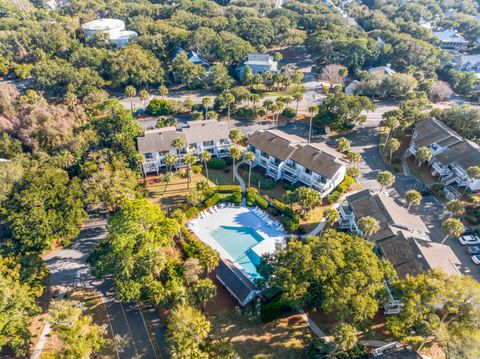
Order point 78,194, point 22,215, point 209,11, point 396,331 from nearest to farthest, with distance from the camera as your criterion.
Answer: point 396,331 → point 22,215 → point 78,194 → point 209,11

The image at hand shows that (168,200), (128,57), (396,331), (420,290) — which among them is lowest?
(168,200)

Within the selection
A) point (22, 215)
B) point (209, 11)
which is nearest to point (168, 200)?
point (22, 215)

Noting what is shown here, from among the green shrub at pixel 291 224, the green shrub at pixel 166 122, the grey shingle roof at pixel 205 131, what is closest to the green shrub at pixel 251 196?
the green shrub at pixel 291 224

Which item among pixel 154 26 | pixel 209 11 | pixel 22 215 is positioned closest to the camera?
pixel 22 215

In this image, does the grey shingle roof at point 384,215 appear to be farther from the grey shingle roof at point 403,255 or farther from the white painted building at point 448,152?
the white painted building at point 448,152

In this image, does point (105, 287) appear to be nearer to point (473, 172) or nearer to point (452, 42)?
point (473, 172)

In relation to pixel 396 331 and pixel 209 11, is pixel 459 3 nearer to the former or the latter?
pixel 209 11

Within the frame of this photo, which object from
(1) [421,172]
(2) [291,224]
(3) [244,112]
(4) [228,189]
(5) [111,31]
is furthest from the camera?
(5) [111,31]

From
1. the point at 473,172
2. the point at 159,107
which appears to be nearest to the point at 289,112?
the point at 159,107
